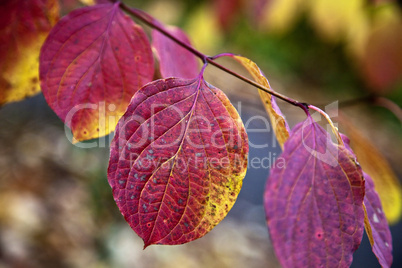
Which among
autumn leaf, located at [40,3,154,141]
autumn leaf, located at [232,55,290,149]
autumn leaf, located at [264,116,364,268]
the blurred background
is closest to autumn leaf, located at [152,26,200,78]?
autumn leaf, located at [40,3,154,141]

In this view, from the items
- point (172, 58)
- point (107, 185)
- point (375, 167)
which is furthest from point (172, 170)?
point (107, 185)

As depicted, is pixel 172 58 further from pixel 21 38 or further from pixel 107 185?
pixel 107 185

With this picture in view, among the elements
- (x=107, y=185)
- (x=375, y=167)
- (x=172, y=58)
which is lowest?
(x=107, y=185)

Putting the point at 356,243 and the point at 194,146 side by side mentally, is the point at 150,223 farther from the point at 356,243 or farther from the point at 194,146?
the point at 356,243

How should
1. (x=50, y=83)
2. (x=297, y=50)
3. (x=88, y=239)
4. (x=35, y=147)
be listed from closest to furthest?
(x=50, y=83) → (x=88, y=239) → (x=35, y=147) → (x=297, y=50)

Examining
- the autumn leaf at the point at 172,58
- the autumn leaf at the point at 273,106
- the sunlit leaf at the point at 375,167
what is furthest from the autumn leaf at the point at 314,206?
the sunlit leaf at the point at 375,167

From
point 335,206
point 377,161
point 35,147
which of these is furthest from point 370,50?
point 35,147
